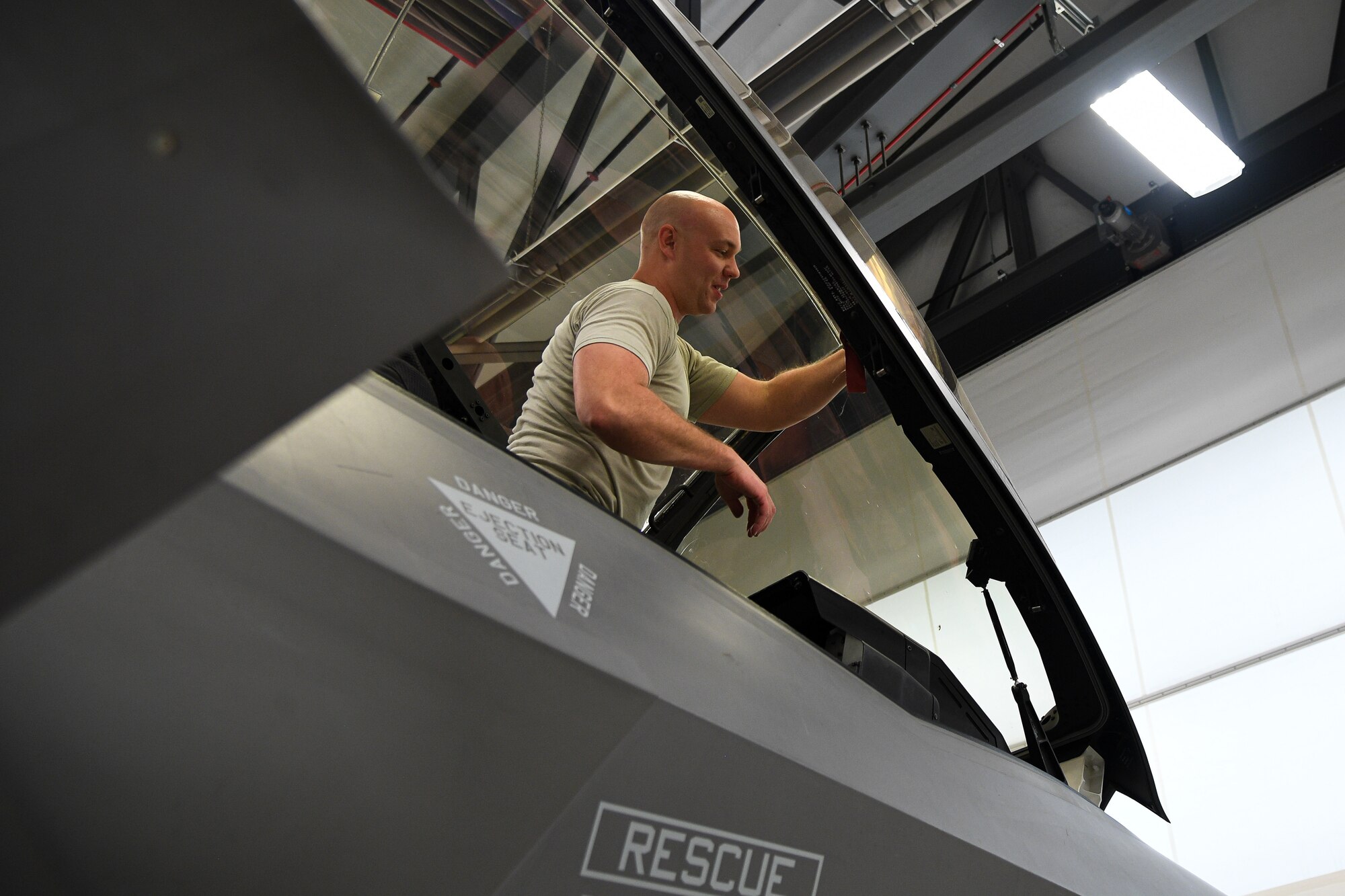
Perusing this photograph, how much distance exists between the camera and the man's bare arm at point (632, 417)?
1.58 m

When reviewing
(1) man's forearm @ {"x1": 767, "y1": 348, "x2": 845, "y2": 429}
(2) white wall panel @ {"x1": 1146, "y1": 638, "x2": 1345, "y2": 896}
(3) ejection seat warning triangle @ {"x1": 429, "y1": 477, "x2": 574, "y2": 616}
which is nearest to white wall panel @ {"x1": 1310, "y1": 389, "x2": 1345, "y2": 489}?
(2) white wall panel @ {"x1": 1146, "y1": 638, "x2": 1345, "y2": 896}

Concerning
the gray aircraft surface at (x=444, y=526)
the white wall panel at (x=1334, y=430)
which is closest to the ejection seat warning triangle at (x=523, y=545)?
Answer: the gray aircraft surface at (x=444, y=526)

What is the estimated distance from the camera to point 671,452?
162 cm

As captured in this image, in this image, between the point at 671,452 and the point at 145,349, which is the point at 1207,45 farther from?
the point at 145,349

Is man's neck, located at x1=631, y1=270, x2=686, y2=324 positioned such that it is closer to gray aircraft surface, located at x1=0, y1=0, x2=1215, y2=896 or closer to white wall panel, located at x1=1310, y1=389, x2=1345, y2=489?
gray aircraft surface, located at x1=0, y1=0, x2=1215, y2=896

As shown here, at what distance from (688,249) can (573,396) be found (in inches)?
17.8

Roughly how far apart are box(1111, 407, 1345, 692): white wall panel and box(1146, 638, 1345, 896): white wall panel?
27 centimetres

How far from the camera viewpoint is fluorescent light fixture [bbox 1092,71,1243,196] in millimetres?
7129

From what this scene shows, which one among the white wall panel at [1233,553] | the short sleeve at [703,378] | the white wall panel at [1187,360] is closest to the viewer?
the short sleeve at [703,378]

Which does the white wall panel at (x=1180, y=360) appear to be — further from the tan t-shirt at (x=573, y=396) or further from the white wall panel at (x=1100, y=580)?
the tan t-shirt at (x=573, y=396)

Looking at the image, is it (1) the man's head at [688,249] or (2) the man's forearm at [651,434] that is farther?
(1) the man's head at [688,249]

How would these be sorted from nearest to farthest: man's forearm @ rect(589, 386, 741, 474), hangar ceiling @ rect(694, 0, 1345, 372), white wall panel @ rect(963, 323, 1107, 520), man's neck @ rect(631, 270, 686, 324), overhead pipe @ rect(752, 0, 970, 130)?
man's forearm @ rect(589, 386, 741, 474) → man's neck @ rect(631, 270, 686, 324) → overhead pipe @ rect(752, 0, 970, 130) → hangar ceiling @ rect(694, 0, 1345, 372) → white wall panel @ rect(963, 323, 1107, 520)

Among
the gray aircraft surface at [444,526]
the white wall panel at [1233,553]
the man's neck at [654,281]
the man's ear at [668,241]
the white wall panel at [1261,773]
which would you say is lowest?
the gray aircraft surface at [444,526]

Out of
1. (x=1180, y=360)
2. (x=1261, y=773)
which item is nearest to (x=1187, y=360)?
(x=1180, y=360)
